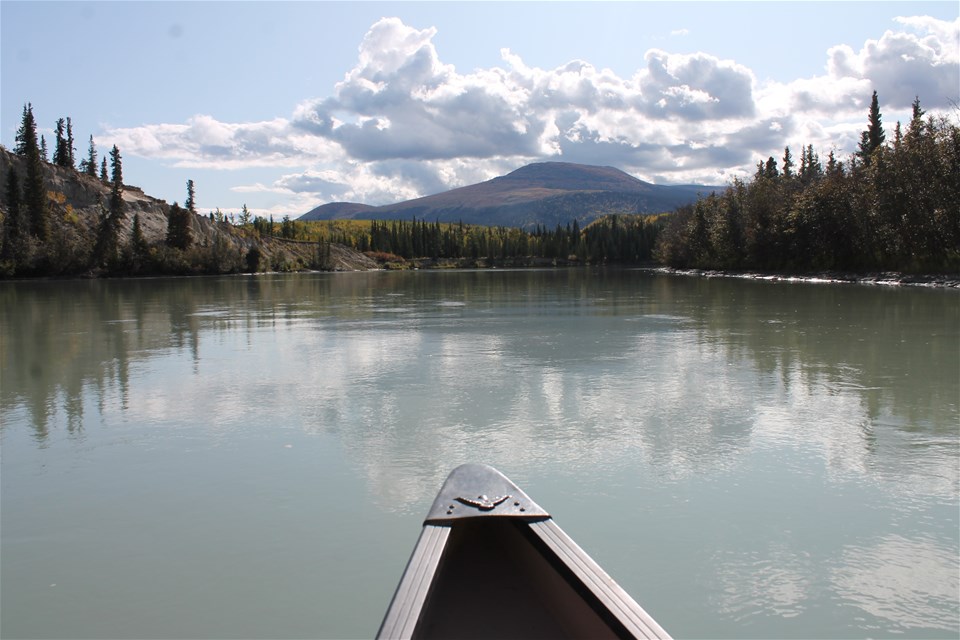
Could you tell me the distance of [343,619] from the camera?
4.62m

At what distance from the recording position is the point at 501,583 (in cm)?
425

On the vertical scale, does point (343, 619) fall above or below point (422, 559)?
below

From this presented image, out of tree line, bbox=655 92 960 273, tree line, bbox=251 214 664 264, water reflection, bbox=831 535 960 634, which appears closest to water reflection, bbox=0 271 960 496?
water reflection, bbox=831 535 960 634

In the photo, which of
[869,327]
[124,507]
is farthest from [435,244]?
[124,507]

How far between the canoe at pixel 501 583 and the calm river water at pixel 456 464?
0.85 meters

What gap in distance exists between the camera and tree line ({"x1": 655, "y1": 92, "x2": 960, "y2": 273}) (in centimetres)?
5247

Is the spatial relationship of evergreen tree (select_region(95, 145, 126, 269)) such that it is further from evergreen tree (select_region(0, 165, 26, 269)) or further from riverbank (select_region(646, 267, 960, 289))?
riverbank (select_region(646, 267, 960, 289))

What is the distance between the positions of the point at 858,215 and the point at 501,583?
67108mm

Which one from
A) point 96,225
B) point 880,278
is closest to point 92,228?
point 96,225

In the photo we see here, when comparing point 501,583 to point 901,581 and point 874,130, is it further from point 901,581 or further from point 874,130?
point 874,130

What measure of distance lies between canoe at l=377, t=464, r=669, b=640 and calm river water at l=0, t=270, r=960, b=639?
2.78 ft

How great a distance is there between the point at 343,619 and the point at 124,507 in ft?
11.1

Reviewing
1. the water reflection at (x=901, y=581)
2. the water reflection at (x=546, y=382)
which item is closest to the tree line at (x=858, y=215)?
the water reflection at (x=546, y=382)

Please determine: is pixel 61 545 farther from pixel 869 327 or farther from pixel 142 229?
pixel 142 229
